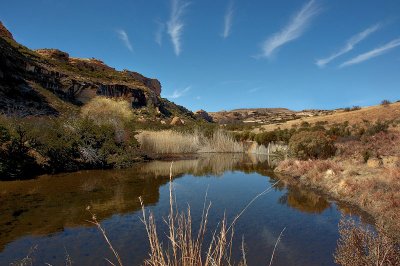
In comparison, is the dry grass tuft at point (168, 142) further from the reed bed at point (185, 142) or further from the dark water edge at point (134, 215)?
the dark water edge at point (134, 215)

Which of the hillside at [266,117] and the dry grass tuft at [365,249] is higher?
the hillside at [266,117]

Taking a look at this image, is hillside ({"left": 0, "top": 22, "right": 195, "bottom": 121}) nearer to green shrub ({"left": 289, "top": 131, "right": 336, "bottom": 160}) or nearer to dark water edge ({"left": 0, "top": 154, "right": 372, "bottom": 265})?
dark water edge ({"left": 0, "top": 154, "right": 372, "bottom": 265})

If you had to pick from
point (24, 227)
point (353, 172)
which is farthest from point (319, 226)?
point (24, 227)

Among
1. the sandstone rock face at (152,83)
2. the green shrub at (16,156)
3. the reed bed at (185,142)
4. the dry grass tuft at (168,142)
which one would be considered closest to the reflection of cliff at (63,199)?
the green shrub at (16,156)

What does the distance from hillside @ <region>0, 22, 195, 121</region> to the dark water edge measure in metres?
18.8

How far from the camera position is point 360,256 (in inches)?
234

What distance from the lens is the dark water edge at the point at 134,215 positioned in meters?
8.23

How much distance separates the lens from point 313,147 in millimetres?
23453

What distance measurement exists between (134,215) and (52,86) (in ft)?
175

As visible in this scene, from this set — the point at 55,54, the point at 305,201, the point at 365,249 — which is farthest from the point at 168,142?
the point at 55,54

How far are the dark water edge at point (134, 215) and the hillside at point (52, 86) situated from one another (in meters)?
18.8

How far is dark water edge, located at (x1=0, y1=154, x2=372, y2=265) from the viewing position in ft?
27.0

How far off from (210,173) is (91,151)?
7806mm

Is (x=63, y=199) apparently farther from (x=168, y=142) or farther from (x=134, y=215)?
(x=168, y=142)
